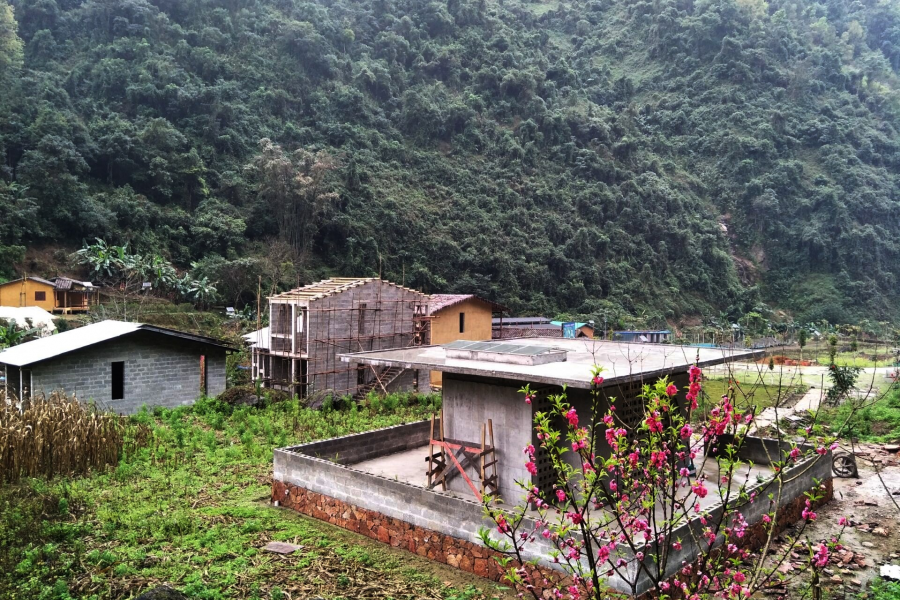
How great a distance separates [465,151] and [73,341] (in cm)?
4829

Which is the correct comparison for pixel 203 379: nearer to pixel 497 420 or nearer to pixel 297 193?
pixel 497 420

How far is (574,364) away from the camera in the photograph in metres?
10.4

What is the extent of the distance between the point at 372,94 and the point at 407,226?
64.0 ft

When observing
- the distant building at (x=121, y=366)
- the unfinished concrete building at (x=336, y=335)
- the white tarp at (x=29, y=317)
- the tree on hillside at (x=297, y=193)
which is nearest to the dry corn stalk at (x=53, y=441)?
the distant building at (x=121, y=366)

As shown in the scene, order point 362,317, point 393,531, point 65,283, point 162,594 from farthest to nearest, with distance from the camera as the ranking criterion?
point 65,283, point 362,317, point 393,531, point 162,594

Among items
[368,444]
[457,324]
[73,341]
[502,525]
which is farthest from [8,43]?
[502,525]

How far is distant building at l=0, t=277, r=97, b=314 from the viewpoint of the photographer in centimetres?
3509

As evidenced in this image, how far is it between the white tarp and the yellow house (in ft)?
57.7

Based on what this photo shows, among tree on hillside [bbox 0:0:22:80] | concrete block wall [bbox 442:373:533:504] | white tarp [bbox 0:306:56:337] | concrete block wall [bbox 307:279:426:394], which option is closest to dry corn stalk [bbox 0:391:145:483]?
concrete block wall [bbox 442:373:533:504]

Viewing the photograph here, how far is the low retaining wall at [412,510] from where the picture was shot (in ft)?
27.1

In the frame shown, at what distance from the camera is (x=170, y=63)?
2092 inches

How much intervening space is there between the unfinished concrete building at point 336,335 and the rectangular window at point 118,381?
15.0ft

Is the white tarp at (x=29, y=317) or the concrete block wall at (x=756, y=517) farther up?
the white tarp at (x=29, y=317)

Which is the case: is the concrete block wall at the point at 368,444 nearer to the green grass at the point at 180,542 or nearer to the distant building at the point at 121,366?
the green grass at the point at 180,542
